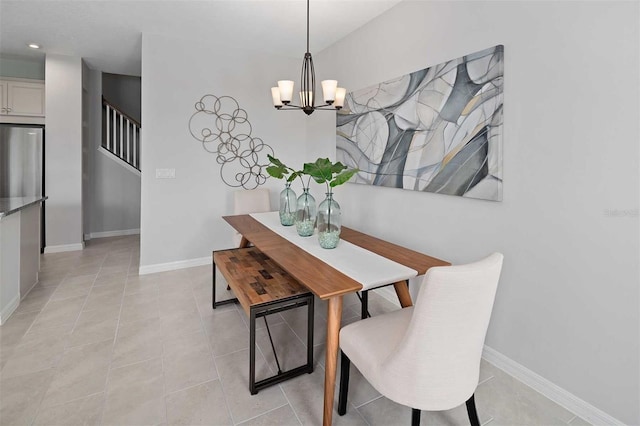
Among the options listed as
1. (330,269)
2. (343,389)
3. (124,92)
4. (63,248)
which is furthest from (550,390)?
(124,92)

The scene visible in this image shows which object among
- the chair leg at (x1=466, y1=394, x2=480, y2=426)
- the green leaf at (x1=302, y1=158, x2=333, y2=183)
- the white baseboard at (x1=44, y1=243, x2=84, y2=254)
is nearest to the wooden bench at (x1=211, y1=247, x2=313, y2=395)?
the green leaf at (x1=302, y1=158, x2=333, y2=183)

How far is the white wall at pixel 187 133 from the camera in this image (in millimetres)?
3543

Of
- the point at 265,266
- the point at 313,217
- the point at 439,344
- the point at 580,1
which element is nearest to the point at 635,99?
the point at 580,1

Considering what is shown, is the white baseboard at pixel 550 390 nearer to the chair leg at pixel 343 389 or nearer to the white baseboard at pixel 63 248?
the chair leg at pixel 343 389

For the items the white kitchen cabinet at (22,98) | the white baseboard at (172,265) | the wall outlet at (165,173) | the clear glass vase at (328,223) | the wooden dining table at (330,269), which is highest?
the white kitchen cabinet at (22,98)

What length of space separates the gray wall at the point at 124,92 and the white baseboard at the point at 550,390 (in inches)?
248

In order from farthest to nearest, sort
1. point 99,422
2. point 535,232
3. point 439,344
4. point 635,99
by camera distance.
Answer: point 535,232 → point 99,422 → point 635,99 → point 439,344

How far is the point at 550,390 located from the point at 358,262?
1.26 m

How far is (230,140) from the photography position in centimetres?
397

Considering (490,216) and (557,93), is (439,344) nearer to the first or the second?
(490,216)

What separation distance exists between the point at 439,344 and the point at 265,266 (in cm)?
143

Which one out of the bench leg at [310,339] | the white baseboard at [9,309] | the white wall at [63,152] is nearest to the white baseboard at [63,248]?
the white wall at [63,152]

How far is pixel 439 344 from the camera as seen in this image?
117 centimetres

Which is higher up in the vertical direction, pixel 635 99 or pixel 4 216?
pixel 635 99
